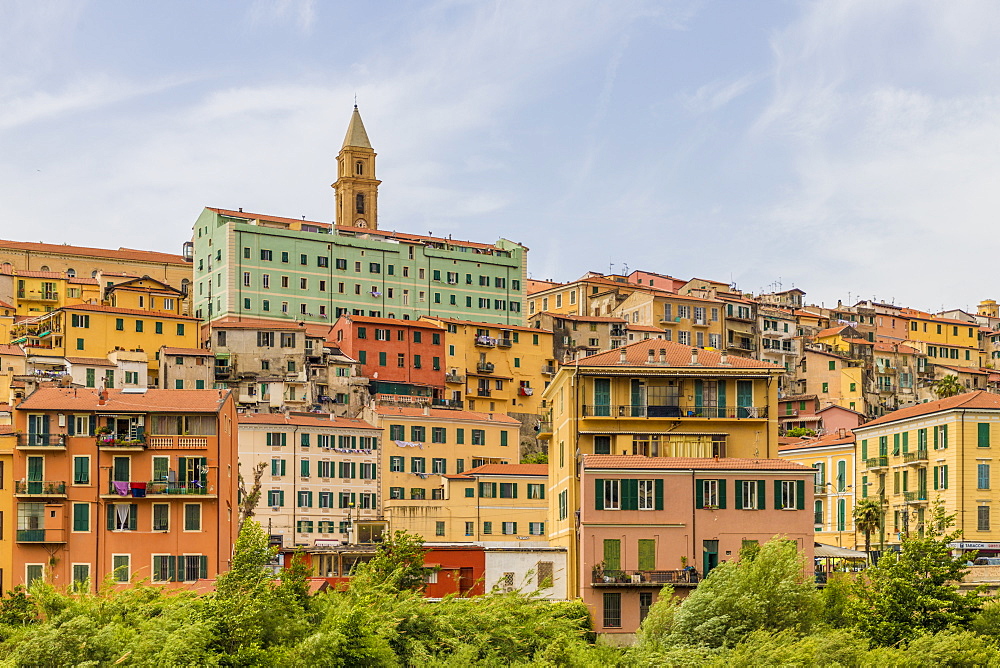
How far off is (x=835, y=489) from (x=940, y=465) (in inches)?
456

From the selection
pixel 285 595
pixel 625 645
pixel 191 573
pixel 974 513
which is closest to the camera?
pixel 285 595

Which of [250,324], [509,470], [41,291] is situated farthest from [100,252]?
[509,470]

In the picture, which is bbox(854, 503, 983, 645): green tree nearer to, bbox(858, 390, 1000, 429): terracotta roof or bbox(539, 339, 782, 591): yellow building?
bbox(539, 339, 782, 591): yellow building

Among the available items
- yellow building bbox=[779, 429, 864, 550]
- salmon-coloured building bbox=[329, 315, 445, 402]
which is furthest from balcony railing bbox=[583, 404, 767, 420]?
salmon-coloured building bbox=[329, 315, 445, 402]

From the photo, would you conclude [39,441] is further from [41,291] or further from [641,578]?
[41,291]

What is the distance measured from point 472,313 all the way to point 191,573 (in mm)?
70552

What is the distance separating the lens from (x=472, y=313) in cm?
13775

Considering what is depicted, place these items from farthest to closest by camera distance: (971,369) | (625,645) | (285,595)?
(971,369) → (625,645) → (285,595)

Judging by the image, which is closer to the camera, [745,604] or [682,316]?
[745,604]

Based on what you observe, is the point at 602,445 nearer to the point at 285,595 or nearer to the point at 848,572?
the point at 848,572

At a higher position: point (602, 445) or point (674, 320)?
point (674, 320)

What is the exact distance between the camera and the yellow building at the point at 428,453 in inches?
3841

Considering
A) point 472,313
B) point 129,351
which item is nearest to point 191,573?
point 129,351

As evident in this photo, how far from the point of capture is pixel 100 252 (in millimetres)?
152875
